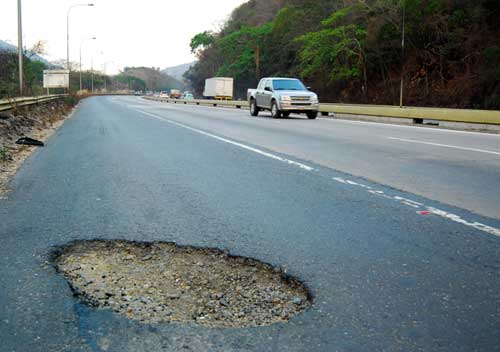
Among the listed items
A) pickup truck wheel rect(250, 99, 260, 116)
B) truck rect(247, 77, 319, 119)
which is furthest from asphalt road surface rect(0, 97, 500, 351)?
pickup truck wheel rect(250, 99, 260, 116)

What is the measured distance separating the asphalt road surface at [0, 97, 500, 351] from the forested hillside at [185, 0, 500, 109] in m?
28.1

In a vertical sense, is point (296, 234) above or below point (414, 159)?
below

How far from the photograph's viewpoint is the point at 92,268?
3674 mm

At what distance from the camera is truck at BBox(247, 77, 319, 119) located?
918 inches

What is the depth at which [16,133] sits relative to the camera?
45.7ft

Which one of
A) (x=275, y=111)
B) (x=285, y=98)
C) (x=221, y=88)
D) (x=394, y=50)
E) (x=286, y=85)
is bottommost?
(x=275, y=111)

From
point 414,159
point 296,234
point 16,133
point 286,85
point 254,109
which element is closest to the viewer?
point 296,234

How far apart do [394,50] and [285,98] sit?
88.1ft

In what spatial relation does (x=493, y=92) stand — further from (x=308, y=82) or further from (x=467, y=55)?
(x=308, y=82)

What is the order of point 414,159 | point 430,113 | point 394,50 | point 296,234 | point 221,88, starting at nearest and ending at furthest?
point 296,234, point 414,159, point 430,113, point 394,50, point 221,88

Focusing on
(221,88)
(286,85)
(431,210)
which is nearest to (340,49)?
(221,88)

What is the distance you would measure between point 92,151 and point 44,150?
52.6 inches

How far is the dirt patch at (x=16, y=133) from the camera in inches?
339

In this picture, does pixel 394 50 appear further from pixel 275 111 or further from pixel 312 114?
pixel 275 111
